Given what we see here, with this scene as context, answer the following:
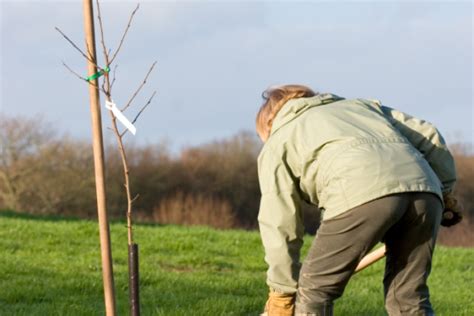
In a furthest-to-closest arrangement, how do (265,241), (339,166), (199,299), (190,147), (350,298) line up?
(190,147) < (350,298) < (199,299) < (265,241) < (339,166)

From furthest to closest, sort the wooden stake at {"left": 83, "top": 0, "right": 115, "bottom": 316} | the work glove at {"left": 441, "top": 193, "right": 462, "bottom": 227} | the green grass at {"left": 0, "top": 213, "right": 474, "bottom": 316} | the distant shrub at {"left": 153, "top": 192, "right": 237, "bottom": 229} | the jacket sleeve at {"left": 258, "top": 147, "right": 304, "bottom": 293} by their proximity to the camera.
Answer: the distant shrub at {"left": 153, "top": 192, "right": 237, "bottom": 229} < the green grass at {"left": 0, "top": 213, "right": 474, "bottom": 316} < the work glove at {"left": 441, "top": 193, "right": 462, "bottom": 227} < the jacket sleeve at {"left": 258, "top": 147, "right": 304, "bottom": 293} < the wooden stake at {"left": 83, "top": 0, "right": 115, "bottom": 316}

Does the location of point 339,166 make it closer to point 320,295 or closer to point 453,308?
point 320,295

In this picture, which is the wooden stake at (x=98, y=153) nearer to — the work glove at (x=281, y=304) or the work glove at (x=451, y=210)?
the work glove at (x=281, y=304)

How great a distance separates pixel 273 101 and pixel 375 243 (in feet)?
2.87

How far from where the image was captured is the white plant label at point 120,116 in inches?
156

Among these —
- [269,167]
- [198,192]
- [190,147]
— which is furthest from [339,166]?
[190,147]

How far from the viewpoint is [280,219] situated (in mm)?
4207

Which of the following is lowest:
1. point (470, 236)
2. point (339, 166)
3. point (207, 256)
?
point (470, 236)

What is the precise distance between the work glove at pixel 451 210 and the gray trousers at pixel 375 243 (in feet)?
1.54

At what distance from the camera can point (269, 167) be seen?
4.25 metres

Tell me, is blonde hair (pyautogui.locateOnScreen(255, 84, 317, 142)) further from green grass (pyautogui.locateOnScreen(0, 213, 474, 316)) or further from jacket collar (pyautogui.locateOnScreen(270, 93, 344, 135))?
green grass (pyautogui.locateOnScreen(0, 213, 474, 316))

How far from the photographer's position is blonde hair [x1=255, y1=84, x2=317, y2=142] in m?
4.44

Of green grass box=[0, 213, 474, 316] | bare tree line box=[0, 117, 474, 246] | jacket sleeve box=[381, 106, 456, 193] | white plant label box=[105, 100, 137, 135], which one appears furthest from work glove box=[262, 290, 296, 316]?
bare tree line box=[0, 117, 474, 246]

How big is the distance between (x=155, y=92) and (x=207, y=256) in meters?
6.65
